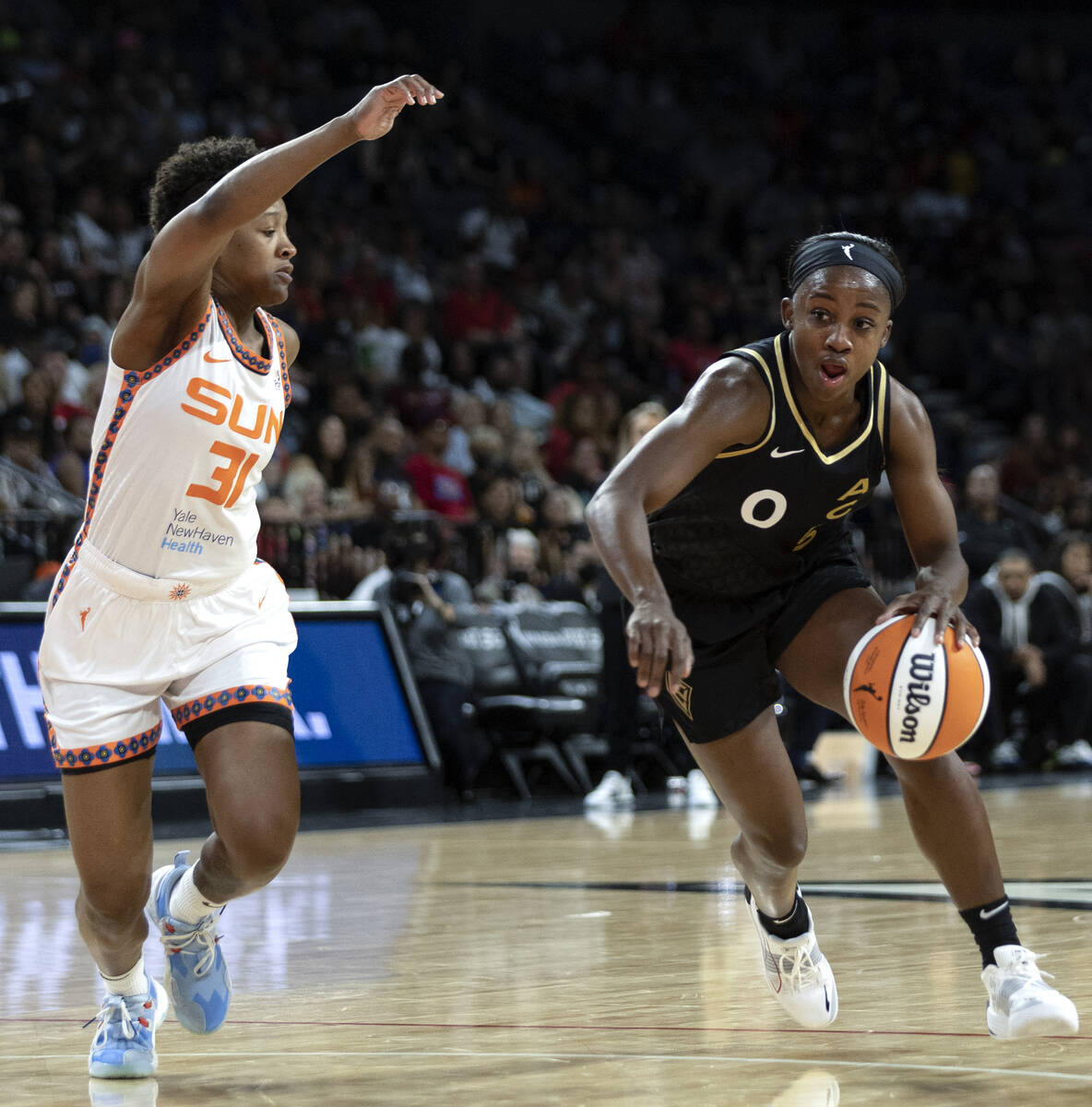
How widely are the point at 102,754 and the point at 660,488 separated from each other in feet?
4.26

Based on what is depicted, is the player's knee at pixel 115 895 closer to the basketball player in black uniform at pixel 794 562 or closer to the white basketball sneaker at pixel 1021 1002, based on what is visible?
the basketball player in black uniform at pixel 794 562

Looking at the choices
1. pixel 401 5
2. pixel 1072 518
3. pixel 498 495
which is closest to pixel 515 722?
pixel 498 495

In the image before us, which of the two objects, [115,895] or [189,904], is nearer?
[115,895]

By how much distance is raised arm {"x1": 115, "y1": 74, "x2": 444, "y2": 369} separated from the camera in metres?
3.49

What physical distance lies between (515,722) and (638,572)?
7525 mm

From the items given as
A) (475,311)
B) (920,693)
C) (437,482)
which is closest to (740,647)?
(920,693)

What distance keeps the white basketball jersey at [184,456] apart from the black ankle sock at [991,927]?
177cm

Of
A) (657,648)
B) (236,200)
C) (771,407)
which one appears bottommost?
(657,648)

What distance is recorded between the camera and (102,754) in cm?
377

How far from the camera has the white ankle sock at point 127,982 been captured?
3.84 meters

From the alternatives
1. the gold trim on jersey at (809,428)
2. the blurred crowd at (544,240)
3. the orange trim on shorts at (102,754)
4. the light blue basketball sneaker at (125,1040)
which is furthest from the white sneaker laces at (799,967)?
the blurred crowd at (544,240)

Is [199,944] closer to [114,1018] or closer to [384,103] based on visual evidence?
[114,1018]

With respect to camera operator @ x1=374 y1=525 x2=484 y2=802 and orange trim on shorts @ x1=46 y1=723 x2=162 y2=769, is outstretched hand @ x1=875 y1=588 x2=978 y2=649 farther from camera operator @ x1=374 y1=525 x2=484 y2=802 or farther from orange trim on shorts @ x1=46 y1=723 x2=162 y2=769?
camera operator @ x1=374 y1=525 x2=484 y2=802

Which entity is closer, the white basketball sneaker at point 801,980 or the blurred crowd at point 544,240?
the white basketball sneaker at point 801,980
